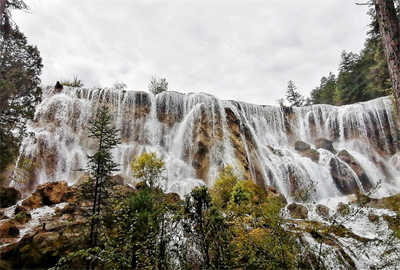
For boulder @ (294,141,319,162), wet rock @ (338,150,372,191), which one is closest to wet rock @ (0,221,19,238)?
boulder @ (294,141,319,162)

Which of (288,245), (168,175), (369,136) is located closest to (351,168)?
(369,136)

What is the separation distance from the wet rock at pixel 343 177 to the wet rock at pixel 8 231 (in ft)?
73.8

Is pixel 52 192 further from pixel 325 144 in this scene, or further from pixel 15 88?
pixel 325 144

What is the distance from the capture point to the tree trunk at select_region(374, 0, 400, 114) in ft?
13.8

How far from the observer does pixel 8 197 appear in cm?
1323

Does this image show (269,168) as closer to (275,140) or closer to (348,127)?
(275,140)

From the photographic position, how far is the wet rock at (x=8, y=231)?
8914 mm

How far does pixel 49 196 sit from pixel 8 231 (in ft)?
11.8

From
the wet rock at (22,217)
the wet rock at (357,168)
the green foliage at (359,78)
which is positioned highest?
the green foliage at (359,78)

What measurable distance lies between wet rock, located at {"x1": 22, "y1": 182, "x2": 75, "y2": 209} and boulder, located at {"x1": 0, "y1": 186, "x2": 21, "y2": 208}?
1593 millimetres

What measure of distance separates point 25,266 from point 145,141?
16.6 meters

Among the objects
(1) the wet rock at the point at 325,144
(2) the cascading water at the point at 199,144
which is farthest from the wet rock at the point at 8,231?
(1) the wet rock at the point at 325,144

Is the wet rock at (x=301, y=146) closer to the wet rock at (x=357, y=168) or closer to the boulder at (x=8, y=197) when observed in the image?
the wet rock at (x=357, y=168)

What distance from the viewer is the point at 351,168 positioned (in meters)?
22.7
